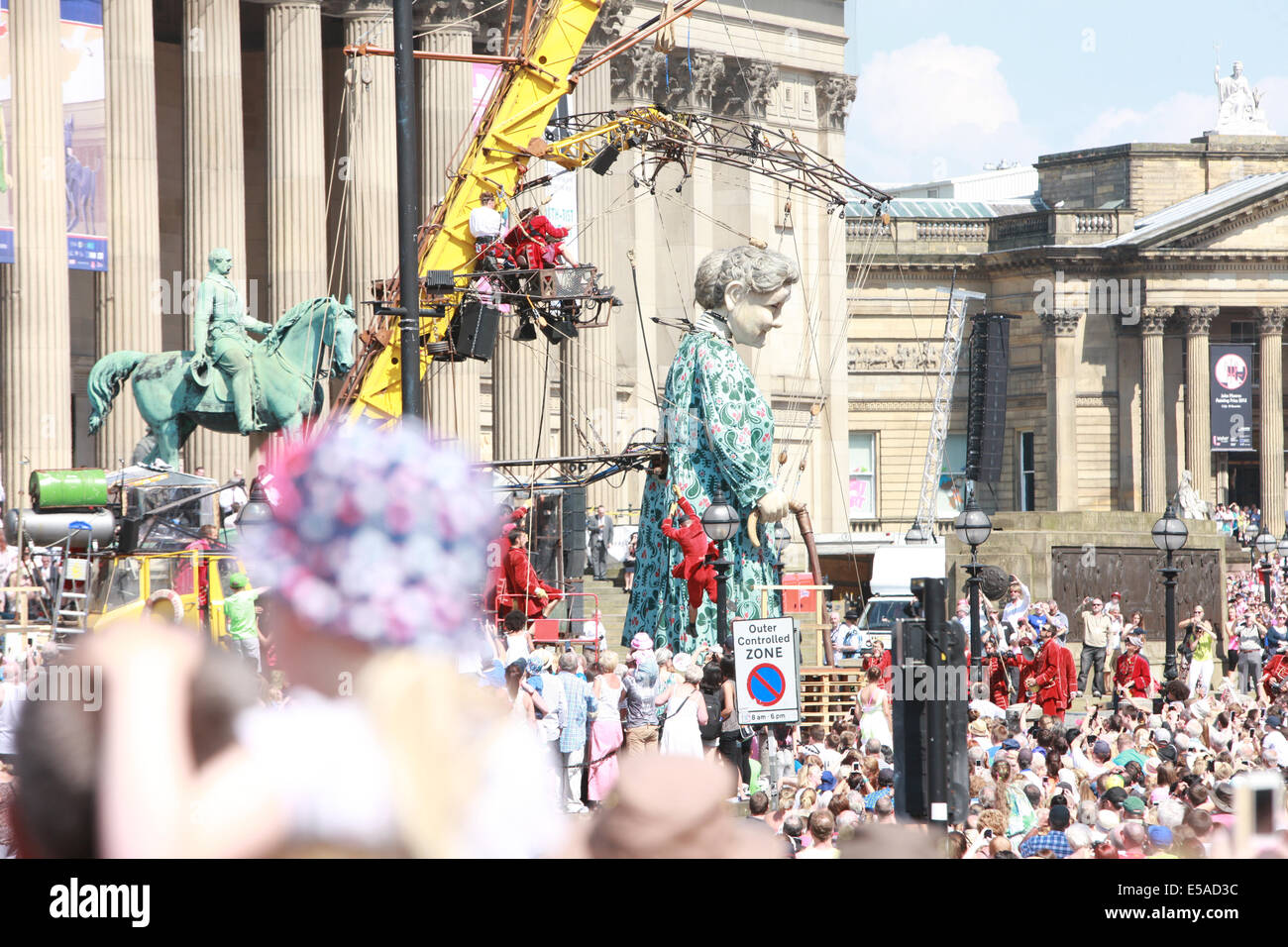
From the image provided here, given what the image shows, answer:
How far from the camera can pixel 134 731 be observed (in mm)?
2123

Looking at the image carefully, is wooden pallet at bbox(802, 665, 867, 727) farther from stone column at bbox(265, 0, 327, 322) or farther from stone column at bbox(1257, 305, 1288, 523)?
stone column at bbox(1257, 305, 1288, 523)

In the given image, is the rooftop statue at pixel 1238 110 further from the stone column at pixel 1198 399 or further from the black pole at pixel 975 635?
the black pole at pixel 975 635

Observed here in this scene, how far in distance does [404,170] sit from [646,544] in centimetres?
512

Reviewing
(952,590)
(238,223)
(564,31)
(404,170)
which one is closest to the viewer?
(404,170)

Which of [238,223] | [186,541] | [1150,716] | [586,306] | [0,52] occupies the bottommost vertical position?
[1150,716]

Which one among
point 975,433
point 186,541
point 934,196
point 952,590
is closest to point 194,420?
point 186,541

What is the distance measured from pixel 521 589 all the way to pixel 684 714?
7.55 metres

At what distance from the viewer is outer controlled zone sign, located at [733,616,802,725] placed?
12977 mm

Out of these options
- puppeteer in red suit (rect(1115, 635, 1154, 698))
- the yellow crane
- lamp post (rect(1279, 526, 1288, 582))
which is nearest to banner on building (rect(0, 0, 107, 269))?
the yellow crane

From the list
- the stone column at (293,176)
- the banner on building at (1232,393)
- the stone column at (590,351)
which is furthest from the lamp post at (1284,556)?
the stone column at (293,176)

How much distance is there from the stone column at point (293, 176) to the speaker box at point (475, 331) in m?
12.5

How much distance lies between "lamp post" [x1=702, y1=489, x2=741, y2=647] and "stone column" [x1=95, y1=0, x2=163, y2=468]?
1540 centimetres

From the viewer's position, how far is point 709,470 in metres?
14.8
